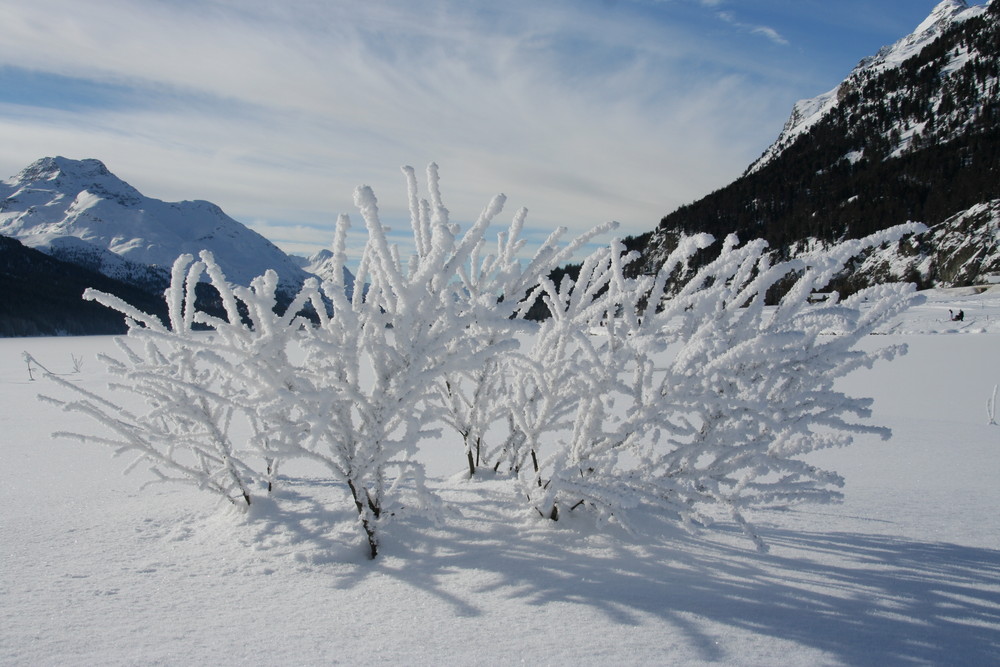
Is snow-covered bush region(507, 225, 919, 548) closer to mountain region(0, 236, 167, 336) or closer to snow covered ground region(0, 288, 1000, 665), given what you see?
snow covered ground region(0, 288, 1000, 665)

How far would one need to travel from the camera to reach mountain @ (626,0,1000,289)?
4931 centimetres

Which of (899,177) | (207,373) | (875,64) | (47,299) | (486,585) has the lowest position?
(486,585)

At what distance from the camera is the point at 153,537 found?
2.68 m

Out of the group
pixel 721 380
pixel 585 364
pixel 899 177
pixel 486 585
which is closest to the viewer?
pixel 486 585

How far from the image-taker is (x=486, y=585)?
214 cm

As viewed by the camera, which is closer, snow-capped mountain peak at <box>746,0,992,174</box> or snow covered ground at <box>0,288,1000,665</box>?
snow covered ground at <box>0,288,1000,665</box>

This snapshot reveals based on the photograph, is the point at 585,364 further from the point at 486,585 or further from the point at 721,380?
the point at 486,585

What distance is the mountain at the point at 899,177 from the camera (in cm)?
4931

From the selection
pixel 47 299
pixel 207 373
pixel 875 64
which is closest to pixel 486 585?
pixel 207 373

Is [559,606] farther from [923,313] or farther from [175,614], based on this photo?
[923,313]

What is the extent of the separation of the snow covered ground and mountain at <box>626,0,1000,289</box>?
4926 cm

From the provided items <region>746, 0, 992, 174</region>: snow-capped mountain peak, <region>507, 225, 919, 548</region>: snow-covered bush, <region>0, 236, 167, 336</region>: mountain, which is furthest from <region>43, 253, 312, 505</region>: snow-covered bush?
<region>746, 0, 992, 174</region>: snow-capped mountain peak

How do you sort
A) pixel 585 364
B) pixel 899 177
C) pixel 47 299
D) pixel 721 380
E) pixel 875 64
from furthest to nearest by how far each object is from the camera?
pixel 875 64
pixel 47 299
pixel 899 177
pixel 585 364
pixel 721 380

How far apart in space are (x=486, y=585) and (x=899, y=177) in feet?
284
